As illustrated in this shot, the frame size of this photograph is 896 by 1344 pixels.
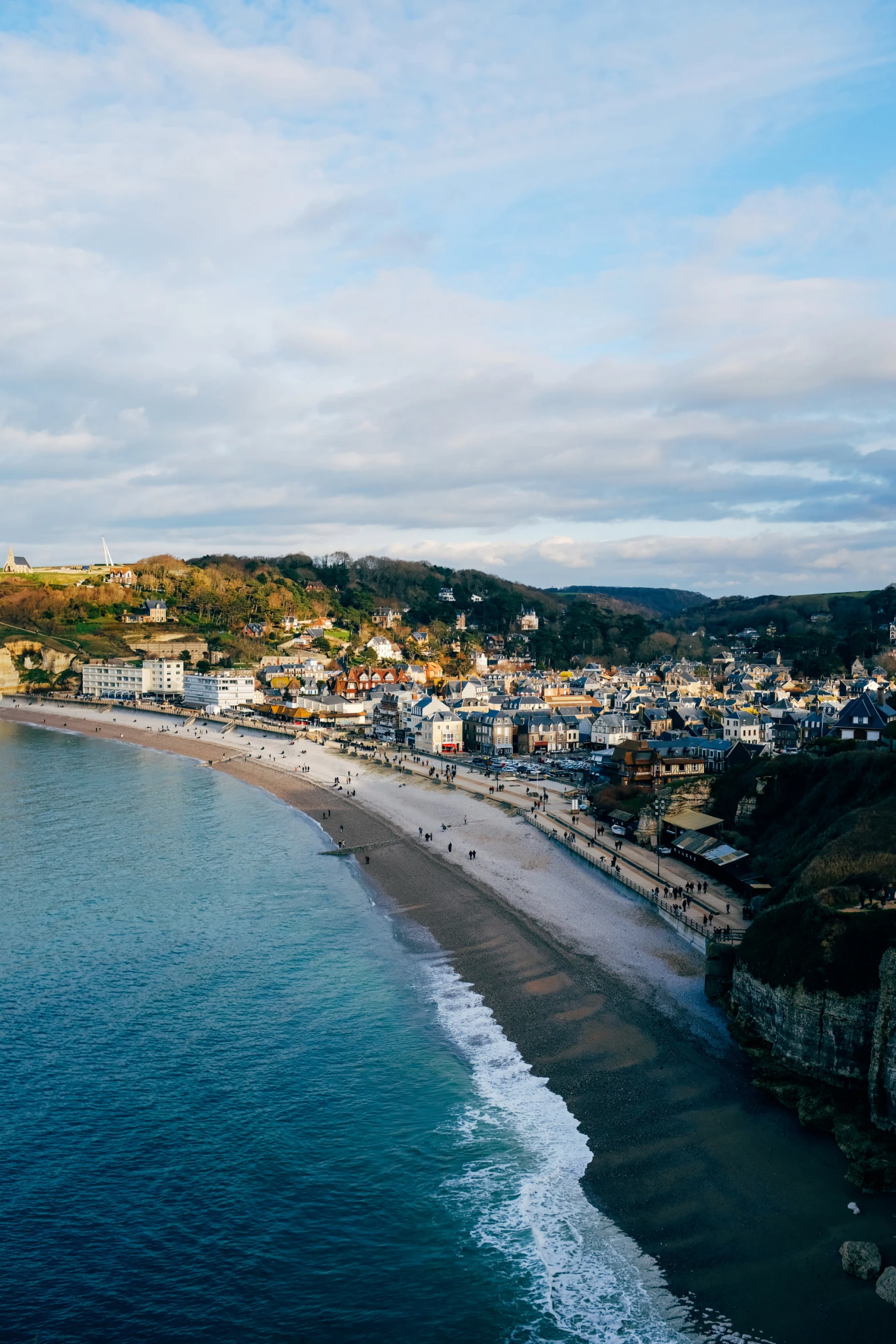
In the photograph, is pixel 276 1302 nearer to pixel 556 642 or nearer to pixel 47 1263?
pixel 47 1263

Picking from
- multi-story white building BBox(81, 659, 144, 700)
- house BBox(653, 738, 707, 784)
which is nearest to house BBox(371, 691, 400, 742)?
house BBox(653, 738, 707, 784)

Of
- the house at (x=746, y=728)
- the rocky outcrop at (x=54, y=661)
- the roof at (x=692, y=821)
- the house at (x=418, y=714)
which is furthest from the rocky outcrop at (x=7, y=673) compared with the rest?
the roof at (x=692, y=821)

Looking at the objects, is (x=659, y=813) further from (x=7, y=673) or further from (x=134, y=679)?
(x=7, y=673)

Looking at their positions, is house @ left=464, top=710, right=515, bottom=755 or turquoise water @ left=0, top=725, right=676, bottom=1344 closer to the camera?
turquoise water @ left=0, top=725, right=676, bottom=1344

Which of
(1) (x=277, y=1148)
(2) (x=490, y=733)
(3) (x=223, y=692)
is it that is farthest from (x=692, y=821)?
(3) (x=223, y=692)

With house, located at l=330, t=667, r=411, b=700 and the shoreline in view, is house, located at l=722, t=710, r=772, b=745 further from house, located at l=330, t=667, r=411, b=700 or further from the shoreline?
house, located at l=330, t=667, r=411, b=700

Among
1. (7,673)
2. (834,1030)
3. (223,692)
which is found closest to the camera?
(834,1030)

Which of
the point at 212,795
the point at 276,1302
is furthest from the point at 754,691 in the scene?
the point at 276,1302
